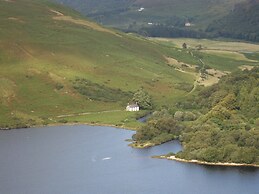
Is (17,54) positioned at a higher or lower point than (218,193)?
higher

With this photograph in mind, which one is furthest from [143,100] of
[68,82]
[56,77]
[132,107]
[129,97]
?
[56,77]

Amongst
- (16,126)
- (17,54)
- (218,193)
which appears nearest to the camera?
(218,193)

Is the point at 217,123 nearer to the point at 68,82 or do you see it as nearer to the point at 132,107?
the point at 132,107

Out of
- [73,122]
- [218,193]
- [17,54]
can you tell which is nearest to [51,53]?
[17,54]

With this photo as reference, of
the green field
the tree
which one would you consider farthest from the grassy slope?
the tree

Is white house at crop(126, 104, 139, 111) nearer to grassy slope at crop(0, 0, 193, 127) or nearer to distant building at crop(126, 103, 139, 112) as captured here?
distant building at crop(126, 103, 139, 112)

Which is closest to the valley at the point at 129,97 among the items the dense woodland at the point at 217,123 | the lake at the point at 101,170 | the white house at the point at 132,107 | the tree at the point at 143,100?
the tree at the point at 143,100

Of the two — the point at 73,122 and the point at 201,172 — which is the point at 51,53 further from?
the point at 201,172

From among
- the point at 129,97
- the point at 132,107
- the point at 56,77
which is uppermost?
the point at 56,77
